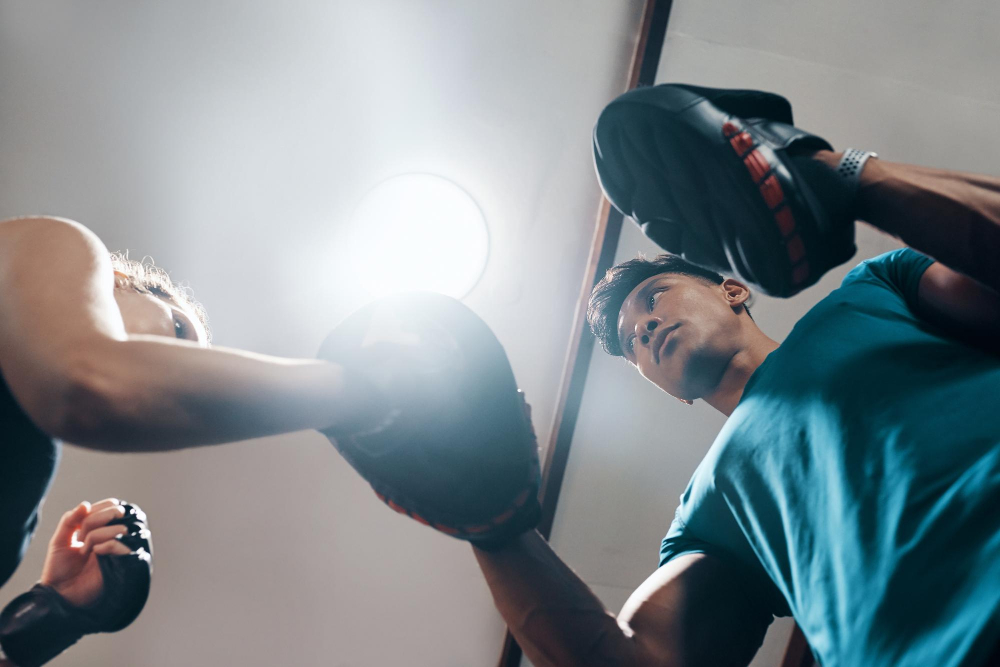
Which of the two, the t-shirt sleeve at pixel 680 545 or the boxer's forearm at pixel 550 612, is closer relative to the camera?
the boxer's forearm at pixel 550 612

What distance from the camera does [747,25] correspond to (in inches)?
72.4

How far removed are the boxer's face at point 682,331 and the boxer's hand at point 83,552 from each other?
1181mm

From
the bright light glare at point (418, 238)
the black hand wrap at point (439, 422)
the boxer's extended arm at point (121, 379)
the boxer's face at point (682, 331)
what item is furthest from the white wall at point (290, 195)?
the boxer's extended arm at point (121, 379)

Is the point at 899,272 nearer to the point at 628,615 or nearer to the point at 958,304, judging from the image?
the point at 958,304

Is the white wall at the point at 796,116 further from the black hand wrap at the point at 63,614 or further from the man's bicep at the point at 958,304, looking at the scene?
the black hand wrap at the point at 63,614

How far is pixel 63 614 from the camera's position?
1.01m

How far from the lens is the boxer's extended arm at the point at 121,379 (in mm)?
444

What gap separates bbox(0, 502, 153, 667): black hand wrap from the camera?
3.28 ft

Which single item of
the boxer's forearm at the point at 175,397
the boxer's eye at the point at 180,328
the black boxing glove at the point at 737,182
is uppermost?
the black boxing glove at the point at 737,182

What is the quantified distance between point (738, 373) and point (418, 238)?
1068 millimetres

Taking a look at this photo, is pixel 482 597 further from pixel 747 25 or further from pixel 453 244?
pixel 747 25

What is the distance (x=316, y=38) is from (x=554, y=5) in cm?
77

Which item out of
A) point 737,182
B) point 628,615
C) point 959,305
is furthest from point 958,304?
point 628,615

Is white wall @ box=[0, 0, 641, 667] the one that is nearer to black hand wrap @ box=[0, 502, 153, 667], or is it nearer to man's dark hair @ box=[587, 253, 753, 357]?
man's dark hair @ box=[587, 253, 753, 357]
